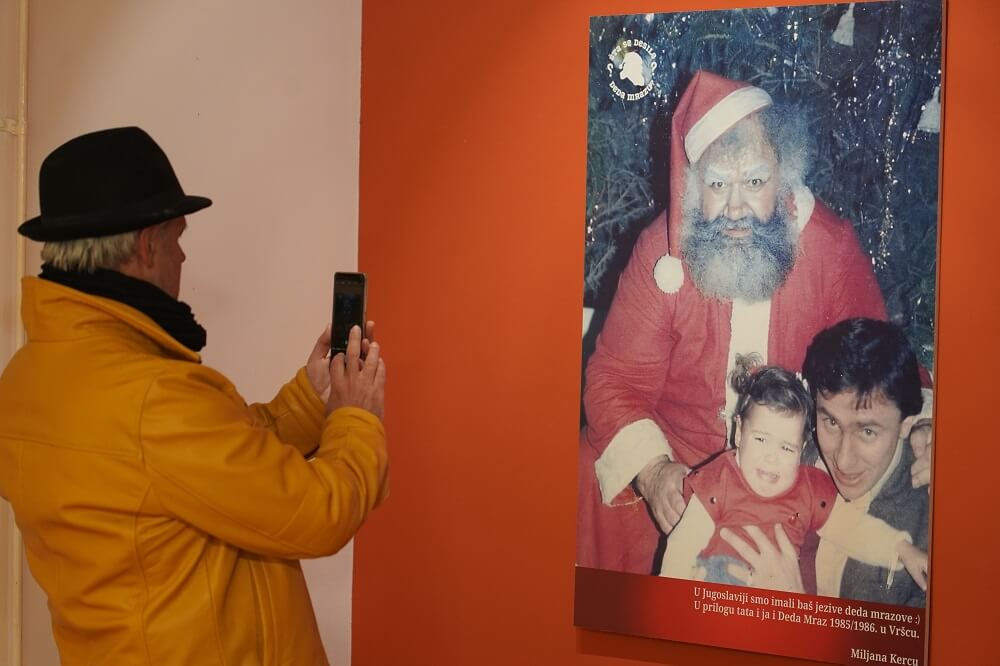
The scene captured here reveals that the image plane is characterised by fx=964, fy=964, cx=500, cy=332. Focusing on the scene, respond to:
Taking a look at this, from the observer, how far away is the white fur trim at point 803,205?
225 cm

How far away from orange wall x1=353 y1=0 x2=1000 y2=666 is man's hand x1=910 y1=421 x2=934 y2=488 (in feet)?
1.81

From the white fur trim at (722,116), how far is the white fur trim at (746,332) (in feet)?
1.26

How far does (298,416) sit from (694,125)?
1.17 metres

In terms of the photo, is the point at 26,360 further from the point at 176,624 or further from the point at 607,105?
the point at 607,105

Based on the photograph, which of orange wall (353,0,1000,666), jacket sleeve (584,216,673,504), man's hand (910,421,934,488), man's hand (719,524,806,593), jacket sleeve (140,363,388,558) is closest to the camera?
jacket sleeve (140,363,388,558)

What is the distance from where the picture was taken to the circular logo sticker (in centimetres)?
240

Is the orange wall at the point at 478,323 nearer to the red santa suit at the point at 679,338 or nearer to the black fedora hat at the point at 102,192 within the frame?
the red santa suit at the point at 679,338

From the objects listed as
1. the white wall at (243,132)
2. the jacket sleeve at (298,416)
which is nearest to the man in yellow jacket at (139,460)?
the jacket sleeve at (298,416)

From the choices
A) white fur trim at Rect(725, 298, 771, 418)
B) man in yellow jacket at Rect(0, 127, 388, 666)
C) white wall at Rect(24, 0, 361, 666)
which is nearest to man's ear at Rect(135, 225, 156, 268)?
man in yellow jacket at Rect(0, 127, 388, 666)

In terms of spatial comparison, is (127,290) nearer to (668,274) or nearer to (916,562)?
(668,274)

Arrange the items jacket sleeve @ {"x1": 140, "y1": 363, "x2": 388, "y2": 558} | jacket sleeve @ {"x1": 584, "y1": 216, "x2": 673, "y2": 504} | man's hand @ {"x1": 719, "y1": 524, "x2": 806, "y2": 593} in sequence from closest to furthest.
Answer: jacket sleeve @ {"x1": 140, "y1": 363, "x2": 388, "y2": 558}, man's hand @ {"x1": 719, "y1": 524, "x2": 806, "y2": 593}, jacket sleeve @ {"x1": 584, "y1": 216, "x2": 673, "y2": 504}

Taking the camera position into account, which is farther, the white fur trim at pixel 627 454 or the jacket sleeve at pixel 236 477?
the white fur trim at pixel 627 454

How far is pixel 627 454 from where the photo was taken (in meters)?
2.42

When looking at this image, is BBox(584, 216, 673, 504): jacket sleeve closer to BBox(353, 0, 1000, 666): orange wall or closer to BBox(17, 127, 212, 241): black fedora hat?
BBox(353, 0, 1000, 666): orange wall
